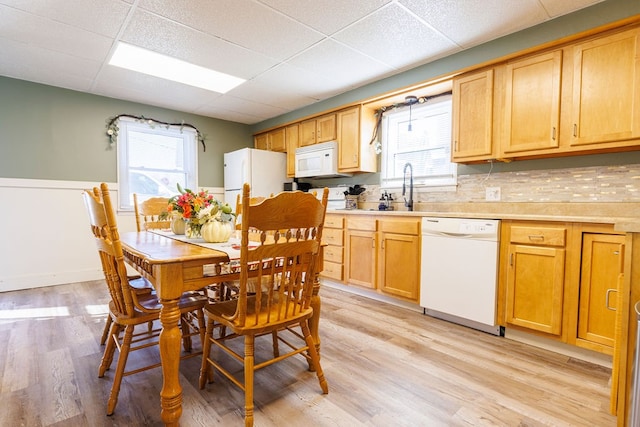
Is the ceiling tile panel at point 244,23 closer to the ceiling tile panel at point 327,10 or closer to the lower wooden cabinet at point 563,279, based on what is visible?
the ceiling tile panel at point 327,10

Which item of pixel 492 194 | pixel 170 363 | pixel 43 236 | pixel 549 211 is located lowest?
pixel 170 363

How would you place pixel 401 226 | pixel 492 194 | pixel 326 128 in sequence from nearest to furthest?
pixel 492 194, pixel 401 226, pixel 326 128

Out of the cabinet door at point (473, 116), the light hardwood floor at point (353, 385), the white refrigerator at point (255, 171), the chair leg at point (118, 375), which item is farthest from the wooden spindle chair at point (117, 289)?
the white refrigerator at point (255, 171)

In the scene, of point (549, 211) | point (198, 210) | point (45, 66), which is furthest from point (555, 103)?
point (45, 66)

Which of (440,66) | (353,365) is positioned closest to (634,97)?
(440,66)

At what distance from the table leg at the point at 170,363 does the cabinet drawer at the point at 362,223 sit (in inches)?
88.2

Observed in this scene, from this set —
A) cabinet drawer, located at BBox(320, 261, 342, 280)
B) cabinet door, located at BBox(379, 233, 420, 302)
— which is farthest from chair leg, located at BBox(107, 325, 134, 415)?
cabinet drawer, located at BBox(320, 261, 342, 280)

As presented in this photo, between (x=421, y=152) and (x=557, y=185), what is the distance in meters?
1.32

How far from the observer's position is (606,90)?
211 cm

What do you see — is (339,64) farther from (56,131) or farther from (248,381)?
(56,131)

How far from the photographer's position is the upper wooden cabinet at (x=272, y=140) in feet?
15.9

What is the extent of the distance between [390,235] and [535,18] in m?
2.01

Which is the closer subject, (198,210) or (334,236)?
(198,210)

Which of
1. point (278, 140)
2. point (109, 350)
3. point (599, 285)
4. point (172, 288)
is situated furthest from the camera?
point (278, 140)
